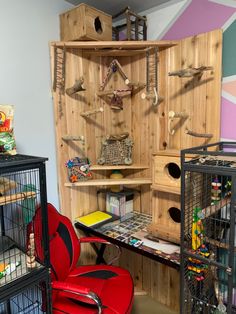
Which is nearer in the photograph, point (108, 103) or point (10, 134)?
point (10, 134)

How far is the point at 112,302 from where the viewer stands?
1.52 meters

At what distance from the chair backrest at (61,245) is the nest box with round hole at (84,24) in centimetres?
128

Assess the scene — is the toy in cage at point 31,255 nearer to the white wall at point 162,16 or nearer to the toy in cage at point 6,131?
the toy in cage at point 6,131

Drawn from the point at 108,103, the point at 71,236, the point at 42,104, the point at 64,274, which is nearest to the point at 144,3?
the point at 108,103

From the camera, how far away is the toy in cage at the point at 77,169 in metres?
2.10

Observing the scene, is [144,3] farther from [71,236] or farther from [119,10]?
[71,236]

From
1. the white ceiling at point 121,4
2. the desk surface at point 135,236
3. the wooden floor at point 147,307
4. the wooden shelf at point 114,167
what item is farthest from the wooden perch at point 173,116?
the wooden floor at point 147,307

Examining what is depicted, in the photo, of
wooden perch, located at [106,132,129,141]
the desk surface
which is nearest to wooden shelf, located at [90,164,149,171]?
wooden perch, located at [106,132,129,141]

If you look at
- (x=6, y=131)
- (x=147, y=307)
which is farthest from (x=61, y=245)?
(x=147, y=307)

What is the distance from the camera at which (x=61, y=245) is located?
1737 mm

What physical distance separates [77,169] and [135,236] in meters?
0.70

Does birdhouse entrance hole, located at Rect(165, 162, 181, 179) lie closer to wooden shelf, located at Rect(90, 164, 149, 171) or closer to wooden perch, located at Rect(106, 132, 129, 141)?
wooden shelf, located at Rect(90, 164, 149, 171)

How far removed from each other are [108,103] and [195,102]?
0.79 meters

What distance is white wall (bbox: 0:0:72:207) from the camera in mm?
1749
